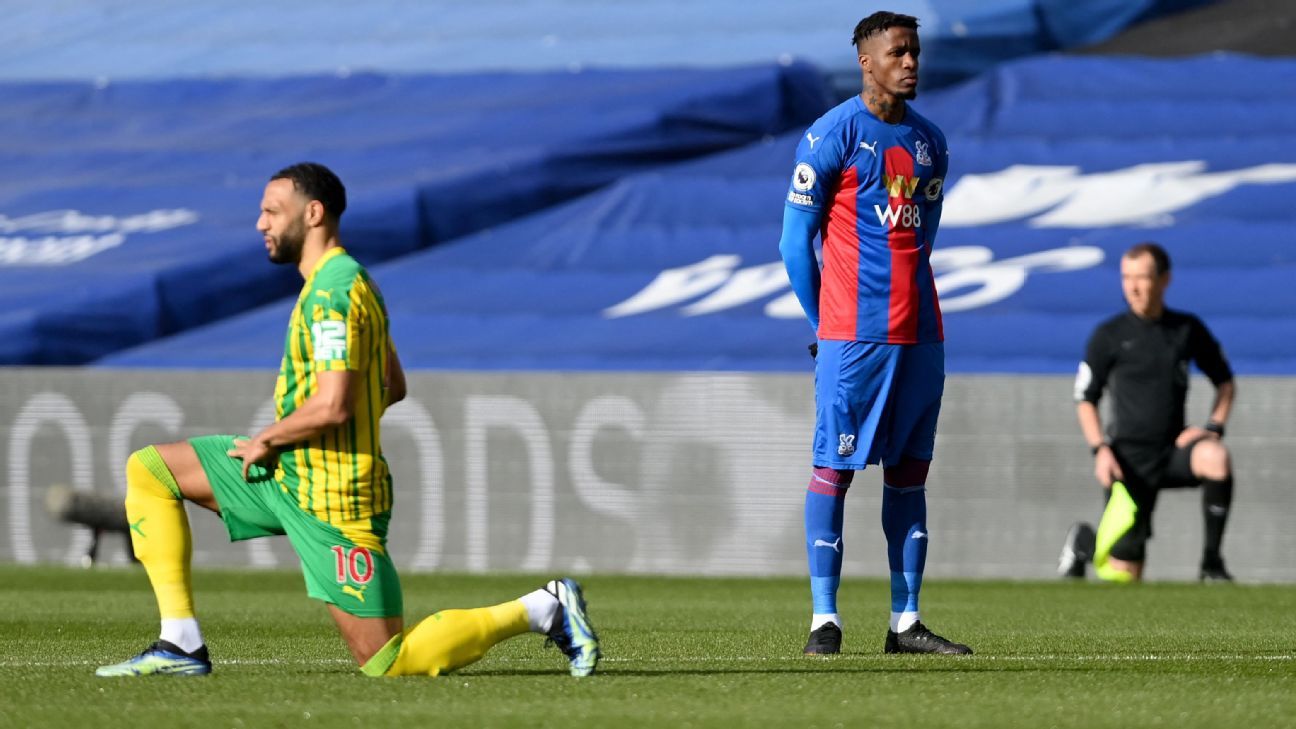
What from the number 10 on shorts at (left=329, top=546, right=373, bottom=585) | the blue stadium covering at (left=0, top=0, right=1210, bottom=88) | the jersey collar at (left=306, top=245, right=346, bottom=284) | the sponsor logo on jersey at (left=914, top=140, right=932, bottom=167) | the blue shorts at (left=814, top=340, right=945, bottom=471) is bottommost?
the number 10 on shorts at (left=329, top=546, right=373, bottom=585)

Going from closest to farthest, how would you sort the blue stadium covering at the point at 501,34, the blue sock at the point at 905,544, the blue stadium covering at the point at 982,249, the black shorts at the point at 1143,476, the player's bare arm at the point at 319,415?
1. the player's bare arm at the point at 319,415
2. the blue sock at the point at 905,544
3. the black shorts at the point at 1143,476
4. the blue stadium covering at the point at 982,249
5. the blue stadium covering at the point at 501,34

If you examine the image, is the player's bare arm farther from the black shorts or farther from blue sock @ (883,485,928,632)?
the black shorts

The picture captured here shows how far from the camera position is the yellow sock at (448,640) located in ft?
17.4

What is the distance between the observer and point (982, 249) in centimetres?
1567

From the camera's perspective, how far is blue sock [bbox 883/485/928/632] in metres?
6.34

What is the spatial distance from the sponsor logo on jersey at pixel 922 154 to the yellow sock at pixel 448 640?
1.90 meters

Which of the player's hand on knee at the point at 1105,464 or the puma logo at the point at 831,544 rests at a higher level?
the puma logo at the point at 831,544

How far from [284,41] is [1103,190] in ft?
32.8

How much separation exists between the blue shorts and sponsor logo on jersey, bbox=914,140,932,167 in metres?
0.53

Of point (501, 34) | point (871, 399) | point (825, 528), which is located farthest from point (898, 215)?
point (501, 34)

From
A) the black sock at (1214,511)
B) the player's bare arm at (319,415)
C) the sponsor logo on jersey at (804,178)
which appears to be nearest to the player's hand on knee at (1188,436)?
the black sock at (1214,511)

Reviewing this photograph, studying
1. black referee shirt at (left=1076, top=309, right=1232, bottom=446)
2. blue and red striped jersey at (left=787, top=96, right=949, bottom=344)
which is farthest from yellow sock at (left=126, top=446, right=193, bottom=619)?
black referee shirt at (left=1076, top=309, right=1232, bottom=446)

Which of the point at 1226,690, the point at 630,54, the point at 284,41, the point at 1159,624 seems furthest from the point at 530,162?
the point at 1226,690

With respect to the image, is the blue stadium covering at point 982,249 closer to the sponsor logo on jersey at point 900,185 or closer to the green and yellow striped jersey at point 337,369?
the sponsor logo on jersey at point 900,185
